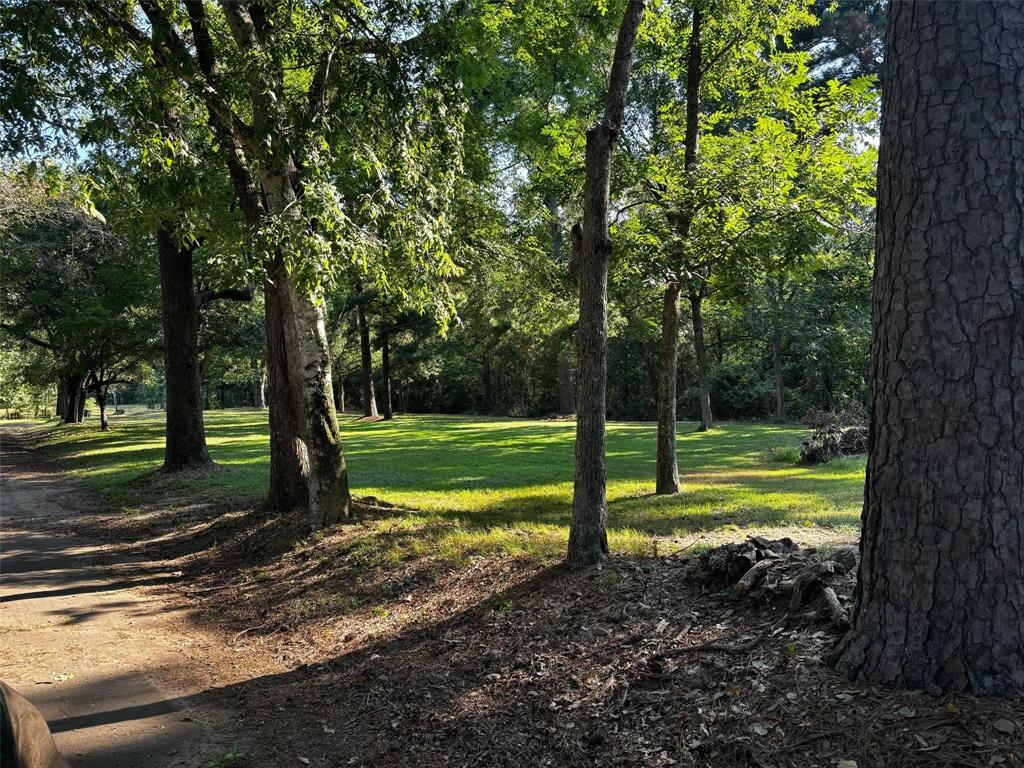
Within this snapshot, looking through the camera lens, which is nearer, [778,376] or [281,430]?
[281,430]

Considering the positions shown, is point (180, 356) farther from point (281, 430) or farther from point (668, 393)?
point (668, 393)

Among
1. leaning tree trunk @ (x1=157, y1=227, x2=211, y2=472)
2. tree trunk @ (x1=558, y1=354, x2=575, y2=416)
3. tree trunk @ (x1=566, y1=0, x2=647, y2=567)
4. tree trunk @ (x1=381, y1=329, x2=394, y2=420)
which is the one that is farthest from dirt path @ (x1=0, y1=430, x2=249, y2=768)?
tree trunk @ (x1=558, y1=354, x2=575, y2=416)

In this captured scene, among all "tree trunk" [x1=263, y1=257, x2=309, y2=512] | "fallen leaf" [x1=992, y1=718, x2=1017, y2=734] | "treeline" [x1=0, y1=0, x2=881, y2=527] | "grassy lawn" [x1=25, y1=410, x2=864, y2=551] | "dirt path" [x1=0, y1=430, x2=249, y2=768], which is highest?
"treeline" [x1=0, y1=0, x2=881, y2=527]

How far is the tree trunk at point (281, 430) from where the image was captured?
1029cm

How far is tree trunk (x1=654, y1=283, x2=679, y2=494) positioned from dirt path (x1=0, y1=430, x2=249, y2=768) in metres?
6.90

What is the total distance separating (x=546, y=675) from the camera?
4.78 metres

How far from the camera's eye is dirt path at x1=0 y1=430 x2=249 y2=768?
4.47 m

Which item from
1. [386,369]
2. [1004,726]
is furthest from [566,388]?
[1004,726]

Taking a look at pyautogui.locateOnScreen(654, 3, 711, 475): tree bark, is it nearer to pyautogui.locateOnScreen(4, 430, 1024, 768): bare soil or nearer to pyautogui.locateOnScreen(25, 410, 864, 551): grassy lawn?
pyautogui.locateOnScreen(25, 410, 864, 551): grassy lawn

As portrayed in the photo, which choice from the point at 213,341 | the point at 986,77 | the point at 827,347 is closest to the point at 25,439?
the point at 213,341

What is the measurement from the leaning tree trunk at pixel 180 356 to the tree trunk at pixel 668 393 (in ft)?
35.2

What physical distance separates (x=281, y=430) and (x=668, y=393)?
19.3ft

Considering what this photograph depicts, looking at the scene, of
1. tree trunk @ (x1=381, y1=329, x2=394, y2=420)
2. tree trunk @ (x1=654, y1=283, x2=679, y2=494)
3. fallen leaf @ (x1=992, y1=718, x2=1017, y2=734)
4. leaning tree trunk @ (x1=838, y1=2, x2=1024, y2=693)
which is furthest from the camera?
tree trunk @ (x1=381, y1=329, x2=394, y2=420)

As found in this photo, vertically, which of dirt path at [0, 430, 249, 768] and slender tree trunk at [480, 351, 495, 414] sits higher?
slender tree trunk at [480, 351, 495, 414]
